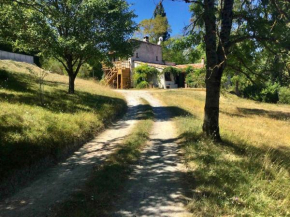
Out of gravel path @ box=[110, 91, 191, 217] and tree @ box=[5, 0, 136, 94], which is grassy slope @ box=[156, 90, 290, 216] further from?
tree @ box=[5, 0, 136, 94]

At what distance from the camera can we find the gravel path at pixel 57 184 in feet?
16.2

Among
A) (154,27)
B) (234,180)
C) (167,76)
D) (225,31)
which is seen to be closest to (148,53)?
(167,76)

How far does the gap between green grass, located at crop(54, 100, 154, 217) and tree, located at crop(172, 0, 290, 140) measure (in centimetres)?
323

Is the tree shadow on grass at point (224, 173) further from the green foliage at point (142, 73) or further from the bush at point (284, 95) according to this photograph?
the bush at point (284, 95)

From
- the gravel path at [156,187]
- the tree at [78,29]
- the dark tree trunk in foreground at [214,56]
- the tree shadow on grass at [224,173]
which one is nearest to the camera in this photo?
the gravel path at [156,187]

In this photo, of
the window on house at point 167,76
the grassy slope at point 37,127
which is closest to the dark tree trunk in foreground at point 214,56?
the grassy slope at point 37,127

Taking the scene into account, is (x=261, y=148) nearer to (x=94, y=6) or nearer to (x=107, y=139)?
(x=107, y=139)

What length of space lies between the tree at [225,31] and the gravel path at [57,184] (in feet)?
13.1

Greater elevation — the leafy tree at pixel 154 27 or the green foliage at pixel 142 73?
the leafy tree at pixel 154 27

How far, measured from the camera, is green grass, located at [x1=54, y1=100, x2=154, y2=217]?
478cm

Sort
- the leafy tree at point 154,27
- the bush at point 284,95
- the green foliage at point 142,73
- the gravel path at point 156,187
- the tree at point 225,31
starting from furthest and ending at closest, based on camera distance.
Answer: the leafy tree at point 154,27 < the green foliage at point 142,73 < the bush at point 284,95 < the tree at point 225,31 < the gravel path at point 156,187

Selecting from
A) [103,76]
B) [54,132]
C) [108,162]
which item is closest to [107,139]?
[54,132]

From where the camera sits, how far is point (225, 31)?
9.12 meters

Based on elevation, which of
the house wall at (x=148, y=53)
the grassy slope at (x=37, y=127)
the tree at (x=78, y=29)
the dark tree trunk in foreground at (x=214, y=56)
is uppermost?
the house wall at (x=148, y=53)
